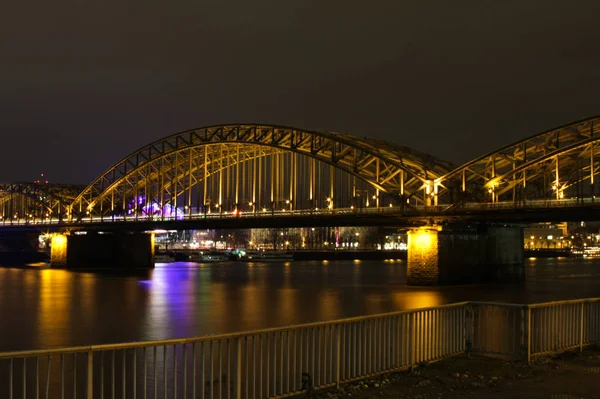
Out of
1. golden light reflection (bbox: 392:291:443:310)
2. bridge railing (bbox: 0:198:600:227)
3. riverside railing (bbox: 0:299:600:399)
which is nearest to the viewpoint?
riverside railing (bbox: 0:299:600:399)

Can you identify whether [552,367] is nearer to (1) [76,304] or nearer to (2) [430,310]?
(2) [430,310]

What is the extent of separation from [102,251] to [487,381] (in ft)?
313

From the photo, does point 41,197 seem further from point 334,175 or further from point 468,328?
point 468,328

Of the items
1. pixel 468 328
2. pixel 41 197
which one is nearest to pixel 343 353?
pixel 468 328

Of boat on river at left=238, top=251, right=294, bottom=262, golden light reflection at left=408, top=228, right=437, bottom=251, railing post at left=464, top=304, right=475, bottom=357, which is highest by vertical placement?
golden light reflection at left=408, top=228, right=437, bottom=251

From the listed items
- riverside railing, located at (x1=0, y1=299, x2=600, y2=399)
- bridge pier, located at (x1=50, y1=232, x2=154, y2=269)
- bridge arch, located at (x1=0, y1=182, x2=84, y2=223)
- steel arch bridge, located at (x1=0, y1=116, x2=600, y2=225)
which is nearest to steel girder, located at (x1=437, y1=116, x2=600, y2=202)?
steel arch bridge, located at (x1=0, y1=116, x2=600, y2=225)

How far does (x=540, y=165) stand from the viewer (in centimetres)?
6350

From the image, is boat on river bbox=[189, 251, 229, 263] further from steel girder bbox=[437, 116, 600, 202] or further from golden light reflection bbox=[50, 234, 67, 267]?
steel girder bbox=[437, 116, 600, 202]

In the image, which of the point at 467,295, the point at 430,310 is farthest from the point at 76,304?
the point at 430,310

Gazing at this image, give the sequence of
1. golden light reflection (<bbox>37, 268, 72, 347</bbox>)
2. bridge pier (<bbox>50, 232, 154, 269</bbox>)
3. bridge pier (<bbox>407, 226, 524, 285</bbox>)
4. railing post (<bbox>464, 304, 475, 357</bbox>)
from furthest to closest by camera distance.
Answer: bridge pier (<bbox>50, 232, 154, 269</bbox>) < bridge pier (<bbox>407, 226, 524, 285</bbox>) < golden light reflection (<bbox>37, 268, 72, 347</bbox>) < railing post (<bbox>464, 304, 475, 357</bbox>)

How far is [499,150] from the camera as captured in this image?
6281cm

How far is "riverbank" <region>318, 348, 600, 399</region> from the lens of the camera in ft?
43.5

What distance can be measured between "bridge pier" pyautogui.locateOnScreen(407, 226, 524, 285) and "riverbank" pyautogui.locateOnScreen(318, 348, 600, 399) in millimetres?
41720

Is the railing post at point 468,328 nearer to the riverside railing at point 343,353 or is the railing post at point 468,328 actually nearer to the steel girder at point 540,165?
the riverside railing at point 343,353
